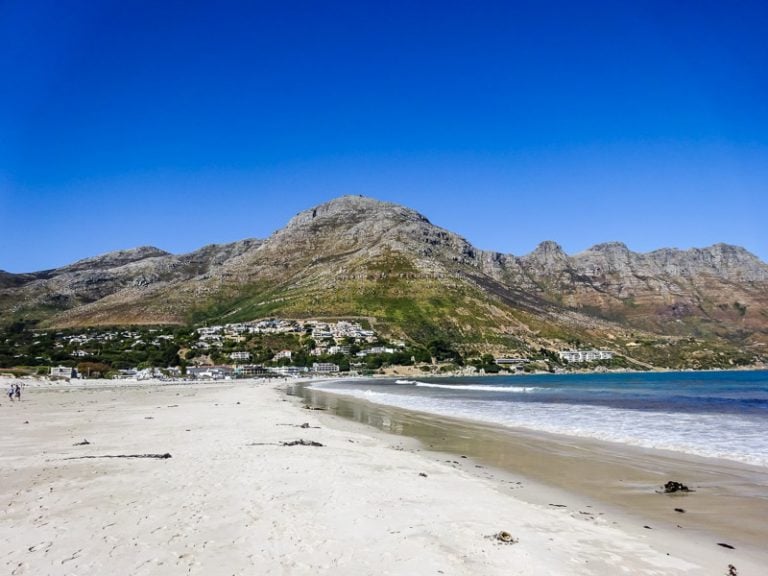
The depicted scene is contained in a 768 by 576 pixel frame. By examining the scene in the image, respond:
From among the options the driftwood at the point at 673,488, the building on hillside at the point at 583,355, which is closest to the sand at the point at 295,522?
the driftwood at the point at 673,488

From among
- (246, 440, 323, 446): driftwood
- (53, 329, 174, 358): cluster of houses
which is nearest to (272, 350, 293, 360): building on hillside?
(53, 329, 174, 358): cluster of houses

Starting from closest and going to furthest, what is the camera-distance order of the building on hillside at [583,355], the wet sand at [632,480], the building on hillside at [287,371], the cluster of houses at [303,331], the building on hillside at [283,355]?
1. the wet sand at [632,480]
2. the building on hillside at [287,371]
3. the building on hillside at [283,355]
4. the cluster of houses at [303,331]
5. the building on hillside at [583,355]

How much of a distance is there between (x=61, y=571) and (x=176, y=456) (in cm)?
875

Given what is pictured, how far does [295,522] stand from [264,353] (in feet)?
463

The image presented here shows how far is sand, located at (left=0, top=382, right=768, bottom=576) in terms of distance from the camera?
22.7 ft

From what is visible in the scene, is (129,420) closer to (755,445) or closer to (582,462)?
(582,462)

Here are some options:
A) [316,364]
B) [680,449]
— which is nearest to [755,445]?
[680,449]

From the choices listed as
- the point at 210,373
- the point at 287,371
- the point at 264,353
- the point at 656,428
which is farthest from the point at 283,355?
the point at 656,428

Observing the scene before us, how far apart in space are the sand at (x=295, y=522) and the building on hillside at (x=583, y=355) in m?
175

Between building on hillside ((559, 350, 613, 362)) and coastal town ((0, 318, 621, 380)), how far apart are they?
Result: 0.89 m

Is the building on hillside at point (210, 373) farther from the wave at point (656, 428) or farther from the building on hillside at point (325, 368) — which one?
the wave at point (656, 428)

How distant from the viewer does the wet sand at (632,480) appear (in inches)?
360

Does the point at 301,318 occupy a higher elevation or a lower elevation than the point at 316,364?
higher

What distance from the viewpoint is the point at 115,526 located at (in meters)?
8.23
